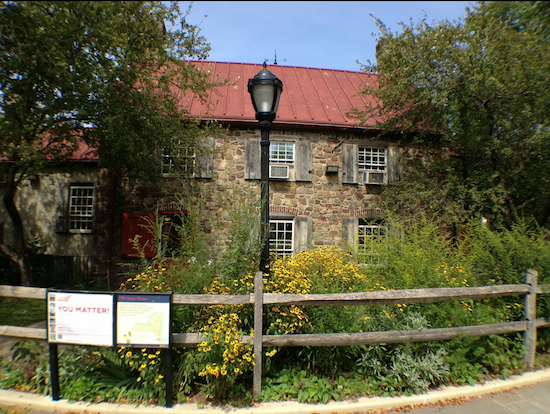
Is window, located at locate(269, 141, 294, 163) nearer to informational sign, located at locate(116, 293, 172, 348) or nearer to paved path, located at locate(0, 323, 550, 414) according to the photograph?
informational sign, located at locate(116, 293, 172, 348)

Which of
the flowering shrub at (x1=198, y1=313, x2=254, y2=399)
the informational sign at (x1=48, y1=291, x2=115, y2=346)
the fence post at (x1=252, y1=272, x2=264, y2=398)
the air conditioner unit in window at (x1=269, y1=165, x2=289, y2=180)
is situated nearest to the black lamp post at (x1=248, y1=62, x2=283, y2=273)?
the fence post at (x1=252, y1=272, x2=264, y2=398)

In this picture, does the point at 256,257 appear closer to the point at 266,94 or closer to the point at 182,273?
the point at 182,273

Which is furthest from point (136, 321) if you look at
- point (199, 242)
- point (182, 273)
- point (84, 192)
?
point (84, 192)

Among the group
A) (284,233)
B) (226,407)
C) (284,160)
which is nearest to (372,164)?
(284,160)

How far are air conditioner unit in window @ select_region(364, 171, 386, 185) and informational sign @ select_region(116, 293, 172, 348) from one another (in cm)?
806

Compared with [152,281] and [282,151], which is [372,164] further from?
[152,281]

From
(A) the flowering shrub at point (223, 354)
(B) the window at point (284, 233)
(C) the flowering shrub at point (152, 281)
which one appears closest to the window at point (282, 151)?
(B) the window at point (284, 233)

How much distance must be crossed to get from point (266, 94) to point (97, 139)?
5.27 m

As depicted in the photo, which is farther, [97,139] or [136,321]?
[97,139]

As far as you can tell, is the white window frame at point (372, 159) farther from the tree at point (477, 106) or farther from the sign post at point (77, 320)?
the sign post at point (77, 320)

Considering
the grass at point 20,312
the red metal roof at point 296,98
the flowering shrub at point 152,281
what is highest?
the red metal roof at point 296,98

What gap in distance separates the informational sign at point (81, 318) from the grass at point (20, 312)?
346 centimetres

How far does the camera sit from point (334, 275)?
14.1ft

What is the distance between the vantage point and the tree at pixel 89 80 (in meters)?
5.31
